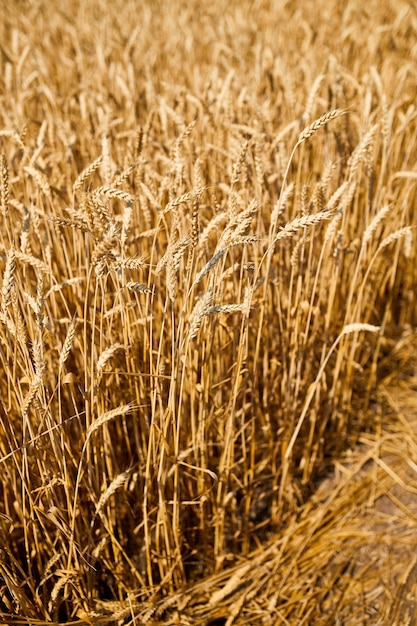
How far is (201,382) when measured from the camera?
1110mm

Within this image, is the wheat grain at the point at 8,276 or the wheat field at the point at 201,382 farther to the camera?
the wheat field at the point at 201,382

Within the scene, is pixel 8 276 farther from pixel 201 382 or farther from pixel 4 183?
pixel 201 382

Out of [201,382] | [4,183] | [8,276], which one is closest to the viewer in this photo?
[8,276]

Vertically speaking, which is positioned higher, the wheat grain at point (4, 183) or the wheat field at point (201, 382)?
the wheat grain at point (4, 183)

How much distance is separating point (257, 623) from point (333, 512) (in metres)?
0.35

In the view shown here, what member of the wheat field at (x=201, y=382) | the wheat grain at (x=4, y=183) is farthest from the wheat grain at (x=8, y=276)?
the wheat grain at (x=4, y=183)

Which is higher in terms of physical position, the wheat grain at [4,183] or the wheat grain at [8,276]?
the wheat grain at [4,183]

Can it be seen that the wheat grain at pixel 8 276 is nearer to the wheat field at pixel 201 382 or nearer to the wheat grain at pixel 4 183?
the wheat field at pixel 201 382

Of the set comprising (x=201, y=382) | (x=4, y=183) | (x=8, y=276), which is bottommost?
→ (x=201, y=382)

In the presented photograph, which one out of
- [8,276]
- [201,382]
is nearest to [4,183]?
[8,276]

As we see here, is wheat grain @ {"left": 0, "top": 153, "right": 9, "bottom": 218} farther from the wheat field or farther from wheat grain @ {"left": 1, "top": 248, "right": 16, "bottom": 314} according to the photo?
wheat grain @ {"left": 1, "top": 248, "right": 16, "bottom": 314}

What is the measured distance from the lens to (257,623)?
4.07ft

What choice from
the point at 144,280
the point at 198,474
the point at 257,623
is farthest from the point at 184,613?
the point at 144,280

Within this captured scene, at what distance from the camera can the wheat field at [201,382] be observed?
0.98 meters
